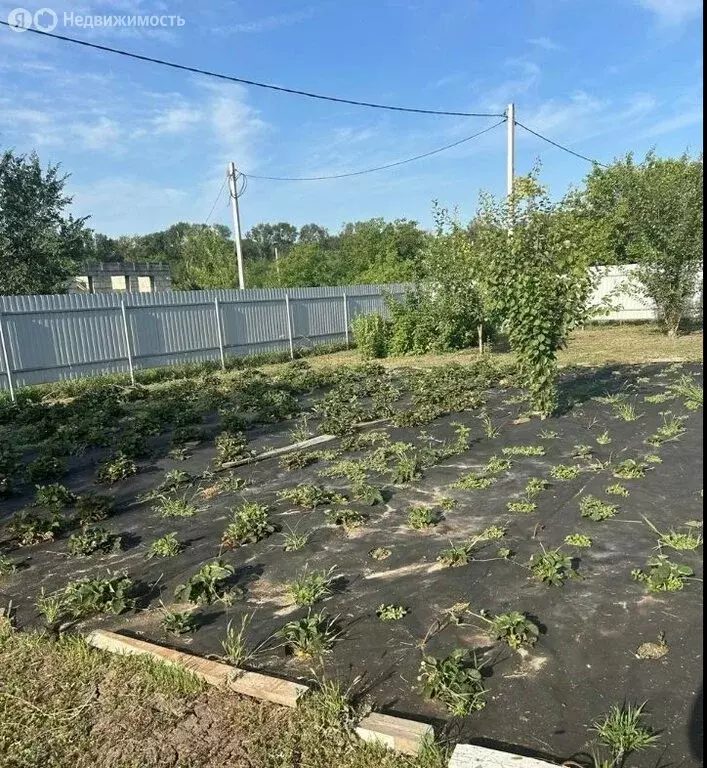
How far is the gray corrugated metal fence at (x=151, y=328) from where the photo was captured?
11234 mm

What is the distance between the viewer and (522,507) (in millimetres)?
3850

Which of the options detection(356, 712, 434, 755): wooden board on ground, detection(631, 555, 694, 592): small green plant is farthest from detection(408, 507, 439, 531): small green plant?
detection(356, 712, 434, 755): wooden board on ground

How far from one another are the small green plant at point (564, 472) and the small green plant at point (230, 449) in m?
2.90

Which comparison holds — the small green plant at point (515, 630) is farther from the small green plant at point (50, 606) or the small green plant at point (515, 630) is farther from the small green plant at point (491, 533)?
the small green plant at point (50, 606)

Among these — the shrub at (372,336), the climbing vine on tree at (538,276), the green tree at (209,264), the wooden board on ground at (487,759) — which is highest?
the green tree at (209,264)

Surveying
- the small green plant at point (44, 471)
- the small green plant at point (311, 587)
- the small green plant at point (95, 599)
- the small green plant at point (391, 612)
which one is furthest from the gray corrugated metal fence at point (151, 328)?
the small green plant at point (391, 612)

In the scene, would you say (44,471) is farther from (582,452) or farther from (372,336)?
(372,336)

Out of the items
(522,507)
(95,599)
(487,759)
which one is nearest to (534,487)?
(522,507)

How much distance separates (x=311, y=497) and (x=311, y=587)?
4.29ft

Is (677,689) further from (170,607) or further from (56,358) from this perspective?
(56,358)

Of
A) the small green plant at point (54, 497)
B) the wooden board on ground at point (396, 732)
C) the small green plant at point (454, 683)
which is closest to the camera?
the wooden board on ground at point (396, 732)

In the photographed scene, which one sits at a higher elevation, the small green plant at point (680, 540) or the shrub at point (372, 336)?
the shrub at point (372, 336)

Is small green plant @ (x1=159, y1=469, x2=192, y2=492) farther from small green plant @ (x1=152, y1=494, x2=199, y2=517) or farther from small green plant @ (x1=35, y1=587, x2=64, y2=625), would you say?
small green plant @ (x1=35, y1=587, x2=64, y2=625)

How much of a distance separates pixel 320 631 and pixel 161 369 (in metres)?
11.1
